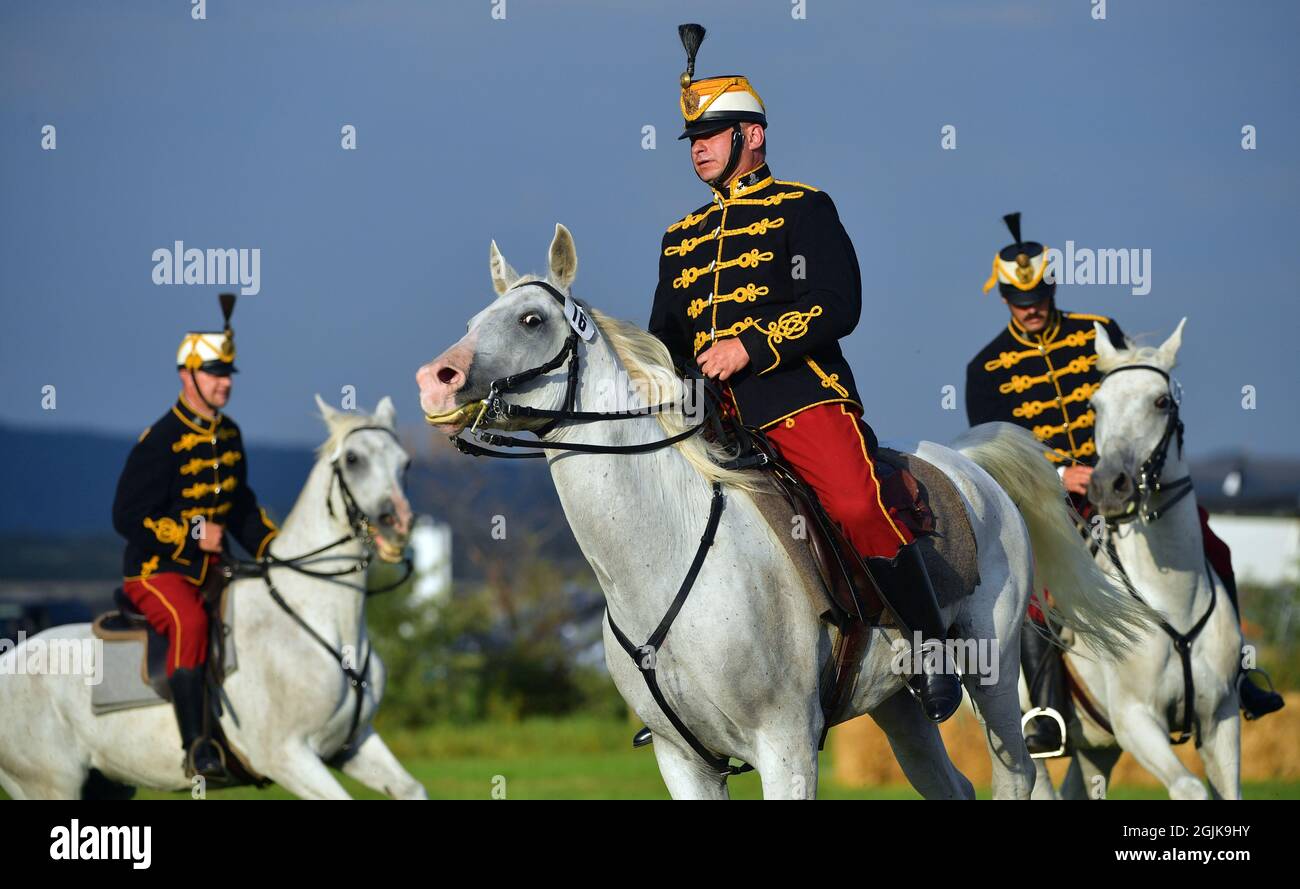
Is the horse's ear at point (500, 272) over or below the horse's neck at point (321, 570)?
over

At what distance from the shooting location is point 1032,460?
7.42m

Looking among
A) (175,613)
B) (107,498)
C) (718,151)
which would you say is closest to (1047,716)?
(718,151)

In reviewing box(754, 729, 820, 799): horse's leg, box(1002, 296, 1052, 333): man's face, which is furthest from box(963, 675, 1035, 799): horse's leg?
box(1002, 296, 1052, 333): man's face

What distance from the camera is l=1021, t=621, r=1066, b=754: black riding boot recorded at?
8.69 meters

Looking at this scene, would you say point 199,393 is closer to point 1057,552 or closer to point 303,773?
point 303,773

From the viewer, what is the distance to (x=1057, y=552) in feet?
24.1

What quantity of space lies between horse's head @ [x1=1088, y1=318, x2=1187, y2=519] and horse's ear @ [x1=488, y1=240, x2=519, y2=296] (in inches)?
151

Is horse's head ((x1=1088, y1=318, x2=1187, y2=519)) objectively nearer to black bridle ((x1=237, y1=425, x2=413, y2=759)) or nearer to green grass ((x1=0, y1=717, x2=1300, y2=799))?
black bridle ((x1=237, y1=425, x2=413, y2=759))

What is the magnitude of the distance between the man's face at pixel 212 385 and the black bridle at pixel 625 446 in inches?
211

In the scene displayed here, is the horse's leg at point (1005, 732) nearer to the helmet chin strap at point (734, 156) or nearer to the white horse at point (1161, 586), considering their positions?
the white horse at point (1161, 586)

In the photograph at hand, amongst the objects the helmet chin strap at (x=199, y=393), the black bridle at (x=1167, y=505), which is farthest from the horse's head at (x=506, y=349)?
the helmet chin strap at (x=199, y=393)

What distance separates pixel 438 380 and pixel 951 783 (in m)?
3.23

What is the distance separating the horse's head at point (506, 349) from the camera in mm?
4867
